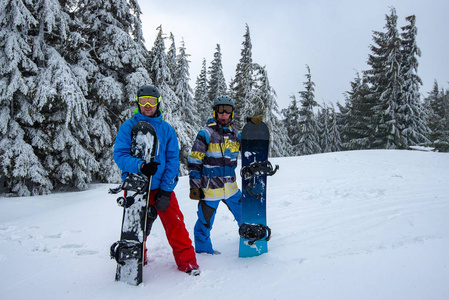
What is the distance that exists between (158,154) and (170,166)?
21 centimetres

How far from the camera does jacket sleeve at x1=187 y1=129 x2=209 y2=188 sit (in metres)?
3.29

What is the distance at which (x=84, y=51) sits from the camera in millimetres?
10469

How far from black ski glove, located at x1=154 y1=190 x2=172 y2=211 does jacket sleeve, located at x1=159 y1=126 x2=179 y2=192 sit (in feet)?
0.19

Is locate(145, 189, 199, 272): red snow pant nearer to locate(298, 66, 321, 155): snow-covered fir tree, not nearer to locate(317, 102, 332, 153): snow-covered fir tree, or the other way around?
locate(298, 66, 321, 155): snow-covered fir tree

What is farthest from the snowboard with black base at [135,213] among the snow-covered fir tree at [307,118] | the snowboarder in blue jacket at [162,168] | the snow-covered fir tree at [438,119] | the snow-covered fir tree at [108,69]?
the snow-covered fir tree at [307,118]

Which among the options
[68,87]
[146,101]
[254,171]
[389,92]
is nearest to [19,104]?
[68,87]

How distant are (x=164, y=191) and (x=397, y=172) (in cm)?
832

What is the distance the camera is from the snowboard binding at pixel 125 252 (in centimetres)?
253

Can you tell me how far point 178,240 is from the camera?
9.45 ft

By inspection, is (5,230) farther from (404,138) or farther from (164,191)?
(404,138)

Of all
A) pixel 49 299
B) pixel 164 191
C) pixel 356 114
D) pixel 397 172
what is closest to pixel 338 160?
pixel 397 172

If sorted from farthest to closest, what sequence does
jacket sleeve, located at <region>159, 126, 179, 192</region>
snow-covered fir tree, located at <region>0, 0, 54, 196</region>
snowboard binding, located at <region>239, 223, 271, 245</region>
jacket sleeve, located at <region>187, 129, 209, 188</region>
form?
snow-covered fir tree, located at <region>0, 0, 54, 196</region> < jacket sleeve, located at <region>187, 129, 209, 188</region> < snowboard binding, located at <region>239, 223, 271, 245</region> < jacket sleeve, located at <region>159, 126, 179, 192</region>

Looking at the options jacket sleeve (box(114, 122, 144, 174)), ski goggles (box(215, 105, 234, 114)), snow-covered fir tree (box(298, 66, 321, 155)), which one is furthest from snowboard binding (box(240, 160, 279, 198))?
snow-covered fir tree (box(298, 66, 321, 155))

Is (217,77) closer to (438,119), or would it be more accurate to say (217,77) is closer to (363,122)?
(363,122)
